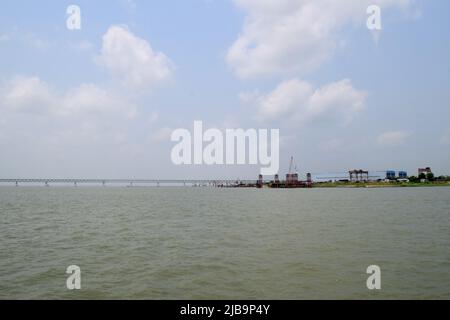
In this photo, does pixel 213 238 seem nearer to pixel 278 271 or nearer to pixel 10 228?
pixel 278 271

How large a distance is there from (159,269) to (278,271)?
19.8 ft

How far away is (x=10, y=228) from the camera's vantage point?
3572 cm

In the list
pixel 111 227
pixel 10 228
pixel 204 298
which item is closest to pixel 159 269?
pixel 204 298

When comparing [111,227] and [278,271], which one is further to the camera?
[111,227]
